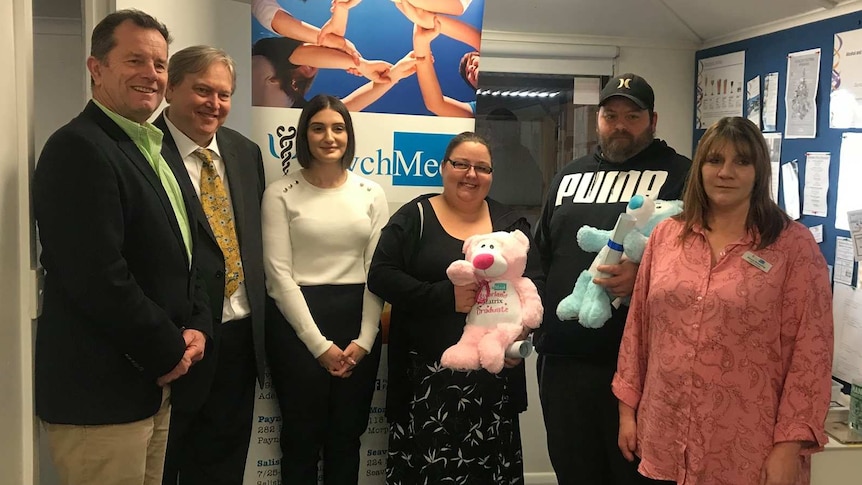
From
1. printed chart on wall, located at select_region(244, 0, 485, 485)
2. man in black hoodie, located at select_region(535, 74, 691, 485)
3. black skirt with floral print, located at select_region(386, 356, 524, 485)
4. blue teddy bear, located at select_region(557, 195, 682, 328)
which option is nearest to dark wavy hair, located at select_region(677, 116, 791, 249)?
blue teddy bear, located at select_region(557, 195, 682, 328)

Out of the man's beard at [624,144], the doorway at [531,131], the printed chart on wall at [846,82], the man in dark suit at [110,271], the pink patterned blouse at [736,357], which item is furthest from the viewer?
the doorway at [531,131]

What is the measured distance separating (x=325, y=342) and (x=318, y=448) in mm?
349

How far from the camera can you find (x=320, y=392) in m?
2.06

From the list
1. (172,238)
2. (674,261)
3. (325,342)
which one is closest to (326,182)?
(325,342)

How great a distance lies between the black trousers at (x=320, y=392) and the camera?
206cm

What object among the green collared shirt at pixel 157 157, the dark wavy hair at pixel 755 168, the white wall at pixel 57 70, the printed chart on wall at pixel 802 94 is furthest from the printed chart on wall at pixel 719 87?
the white wall at pixel 57 70

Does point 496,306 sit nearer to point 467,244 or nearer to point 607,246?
point 467,244

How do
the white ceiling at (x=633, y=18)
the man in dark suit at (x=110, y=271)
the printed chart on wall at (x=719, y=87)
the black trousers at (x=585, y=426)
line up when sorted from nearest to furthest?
the man in dark suit at (x=110, y=271)
the black trousers at (x=585, y=426)
the white ceiling at (x=633, y=18)
the printed chart on wall at (x=719, y=87)

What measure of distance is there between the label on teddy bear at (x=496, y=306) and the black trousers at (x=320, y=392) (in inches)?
13.9

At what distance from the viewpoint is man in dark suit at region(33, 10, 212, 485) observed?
1362 millimetres

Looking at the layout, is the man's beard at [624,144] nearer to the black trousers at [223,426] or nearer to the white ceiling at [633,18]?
the black trousers at [223,426]

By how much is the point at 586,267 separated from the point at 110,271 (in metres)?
1.24

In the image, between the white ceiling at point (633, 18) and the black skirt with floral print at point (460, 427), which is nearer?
the black skirt with floral print at point (460, 427)

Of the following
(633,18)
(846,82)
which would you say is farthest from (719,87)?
(846,82)
